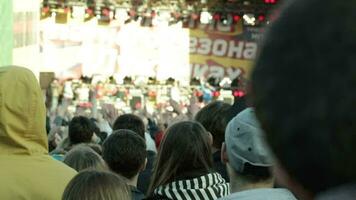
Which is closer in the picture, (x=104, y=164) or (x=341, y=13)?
(x=341, y=13)

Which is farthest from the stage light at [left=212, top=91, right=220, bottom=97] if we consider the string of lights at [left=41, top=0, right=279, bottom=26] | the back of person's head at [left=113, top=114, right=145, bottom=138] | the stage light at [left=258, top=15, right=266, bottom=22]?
the back of person's head at [left=113, top=114, right=145, bottom=138]

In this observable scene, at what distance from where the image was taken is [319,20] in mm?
923

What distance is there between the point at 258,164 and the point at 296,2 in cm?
190

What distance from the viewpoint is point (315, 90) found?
3.01ft

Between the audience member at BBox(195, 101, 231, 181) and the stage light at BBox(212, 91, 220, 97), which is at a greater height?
the audience member at BBox(195, 101, 231, 181)

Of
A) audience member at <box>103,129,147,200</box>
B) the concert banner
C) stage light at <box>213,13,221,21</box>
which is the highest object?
audience member at <box>103,129,147,200</box>

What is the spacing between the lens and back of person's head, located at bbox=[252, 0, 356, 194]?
0.91 m

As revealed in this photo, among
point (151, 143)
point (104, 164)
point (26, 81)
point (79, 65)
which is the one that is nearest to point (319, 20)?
point (26, 81)

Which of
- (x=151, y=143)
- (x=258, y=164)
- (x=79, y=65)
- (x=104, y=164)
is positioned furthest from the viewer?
(x=79, y=65)

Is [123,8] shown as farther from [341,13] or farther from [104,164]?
[341,13]

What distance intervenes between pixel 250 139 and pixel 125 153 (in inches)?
61.4

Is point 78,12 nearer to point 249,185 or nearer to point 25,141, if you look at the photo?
point 25,141

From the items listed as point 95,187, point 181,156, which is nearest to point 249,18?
point 181,156

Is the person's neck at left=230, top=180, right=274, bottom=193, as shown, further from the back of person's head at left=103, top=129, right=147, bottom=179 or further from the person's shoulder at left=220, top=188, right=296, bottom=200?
the back of person's head at left=103, top=129, right=147, bottom=179
